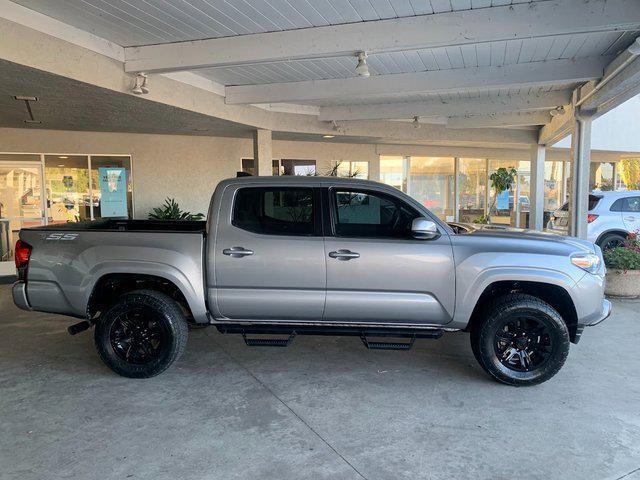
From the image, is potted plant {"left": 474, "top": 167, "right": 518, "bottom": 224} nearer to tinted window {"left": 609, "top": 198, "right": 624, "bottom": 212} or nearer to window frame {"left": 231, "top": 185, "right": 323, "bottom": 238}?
tinted window {"left": 609, "top": 198, "right": 624, "bottom": 212}

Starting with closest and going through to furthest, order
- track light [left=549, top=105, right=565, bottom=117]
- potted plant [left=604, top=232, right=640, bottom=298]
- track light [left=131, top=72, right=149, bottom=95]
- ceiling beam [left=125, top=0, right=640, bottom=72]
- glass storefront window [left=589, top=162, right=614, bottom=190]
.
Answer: ceiling beam [left=125, top=0, right=640, bottom=72]
track light [left=131, top=72, right=149, bottom=95]
potted plant [left=604, top=232, right=640, bottom=298]
track light [left=549, top=105, right=565, bottom=117]
glass storefront window [left=589, top=162, right=614, bottom=190]

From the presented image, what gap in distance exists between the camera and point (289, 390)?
14.8 feet

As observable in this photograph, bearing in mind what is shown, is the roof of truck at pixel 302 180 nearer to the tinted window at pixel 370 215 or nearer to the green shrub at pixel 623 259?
the tinted window at pixel 370 215

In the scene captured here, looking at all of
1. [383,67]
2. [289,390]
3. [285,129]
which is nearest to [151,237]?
[289,390]

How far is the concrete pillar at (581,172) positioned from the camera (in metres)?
9.53

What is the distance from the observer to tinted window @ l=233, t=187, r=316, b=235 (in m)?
4.71

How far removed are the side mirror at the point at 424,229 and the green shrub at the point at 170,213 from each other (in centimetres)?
868

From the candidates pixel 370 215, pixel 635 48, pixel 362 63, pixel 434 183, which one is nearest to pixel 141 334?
pixel 370 215

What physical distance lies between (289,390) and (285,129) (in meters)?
8.28

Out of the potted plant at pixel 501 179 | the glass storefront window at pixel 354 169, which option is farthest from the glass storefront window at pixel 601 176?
the glass storefront window at pixel 354 169

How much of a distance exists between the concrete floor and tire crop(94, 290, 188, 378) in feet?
0.57

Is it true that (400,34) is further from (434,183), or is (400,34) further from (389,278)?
(434,183)

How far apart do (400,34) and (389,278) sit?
3.13 m

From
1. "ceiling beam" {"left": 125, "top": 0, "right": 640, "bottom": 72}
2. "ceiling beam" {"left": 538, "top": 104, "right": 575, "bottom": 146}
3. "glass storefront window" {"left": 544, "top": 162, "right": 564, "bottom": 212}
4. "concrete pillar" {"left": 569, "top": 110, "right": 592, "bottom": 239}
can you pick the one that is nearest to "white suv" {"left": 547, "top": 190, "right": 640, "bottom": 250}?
"concrete pillar" {"left": 569, "top": 110, "right": 592, "bottom": 239}
